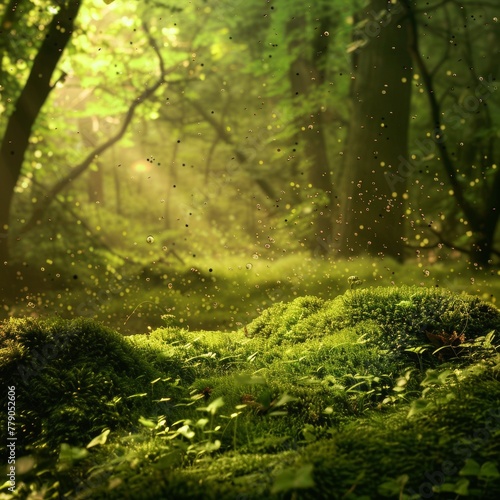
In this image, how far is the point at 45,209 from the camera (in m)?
11.2

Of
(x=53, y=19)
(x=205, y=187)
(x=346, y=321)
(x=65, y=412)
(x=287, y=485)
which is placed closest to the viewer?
(x=287, y=485)

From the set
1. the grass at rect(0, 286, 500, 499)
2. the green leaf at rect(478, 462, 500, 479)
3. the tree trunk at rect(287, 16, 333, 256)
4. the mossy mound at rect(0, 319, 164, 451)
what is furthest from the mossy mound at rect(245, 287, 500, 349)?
the tree trunk at rect(287, 16, 333, 256)

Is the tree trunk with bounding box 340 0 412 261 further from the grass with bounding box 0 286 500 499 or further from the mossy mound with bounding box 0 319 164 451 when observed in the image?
the mossy mound with bounding box 0 319 164 451

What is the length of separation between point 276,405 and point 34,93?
724 centimetres

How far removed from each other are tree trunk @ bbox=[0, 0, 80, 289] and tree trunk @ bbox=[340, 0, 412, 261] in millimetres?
5135

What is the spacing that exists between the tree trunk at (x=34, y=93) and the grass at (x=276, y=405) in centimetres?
456

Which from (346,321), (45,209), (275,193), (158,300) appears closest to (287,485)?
(346,321)

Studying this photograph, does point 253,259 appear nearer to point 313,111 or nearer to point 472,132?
point 313,111

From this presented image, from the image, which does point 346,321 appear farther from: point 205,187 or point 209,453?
point 205,187

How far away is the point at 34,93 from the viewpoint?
8.02m

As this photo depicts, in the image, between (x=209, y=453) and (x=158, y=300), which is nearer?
(x=209, y=453)

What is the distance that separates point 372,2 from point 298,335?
736cm

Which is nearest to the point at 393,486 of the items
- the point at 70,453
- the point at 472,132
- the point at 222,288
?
the point at 70,453

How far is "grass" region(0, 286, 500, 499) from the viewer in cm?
237
